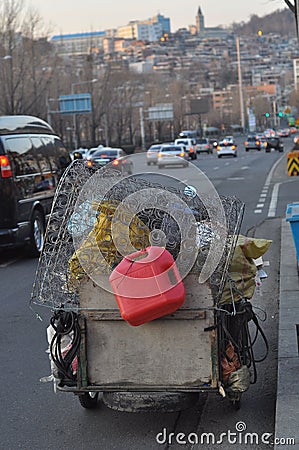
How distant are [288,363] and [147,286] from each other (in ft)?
6.07

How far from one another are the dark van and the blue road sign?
66372mm

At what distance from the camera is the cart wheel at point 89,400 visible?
608cm

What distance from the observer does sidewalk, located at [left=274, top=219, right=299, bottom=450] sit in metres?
5.16

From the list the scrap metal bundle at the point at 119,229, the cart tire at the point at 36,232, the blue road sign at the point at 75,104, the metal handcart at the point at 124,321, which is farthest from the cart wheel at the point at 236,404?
the blue road sign at the point at 75,104

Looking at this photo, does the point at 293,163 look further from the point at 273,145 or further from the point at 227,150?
the point at 273,145

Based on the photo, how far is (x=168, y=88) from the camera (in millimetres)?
155000

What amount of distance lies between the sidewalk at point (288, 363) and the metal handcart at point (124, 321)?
34cm

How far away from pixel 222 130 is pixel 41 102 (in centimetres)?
11625

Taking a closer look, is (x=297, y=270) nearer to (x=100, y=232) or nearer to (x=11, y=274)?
(x=11, y=274)

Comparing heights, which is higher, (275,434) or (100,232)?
(100,232)

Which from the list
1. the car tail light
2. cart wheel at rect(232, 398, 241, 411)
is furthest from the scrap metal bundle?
the car tail light

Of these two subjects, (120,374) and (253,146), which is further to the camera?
(253,146)

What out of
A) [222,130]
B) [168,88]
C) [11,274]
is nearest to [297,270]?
[11,274]

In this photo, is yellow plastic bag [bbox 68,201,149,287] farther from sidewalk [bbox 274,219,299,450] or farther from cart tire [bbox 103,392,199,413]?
sidewalk [bbox 274,219,299,450]
